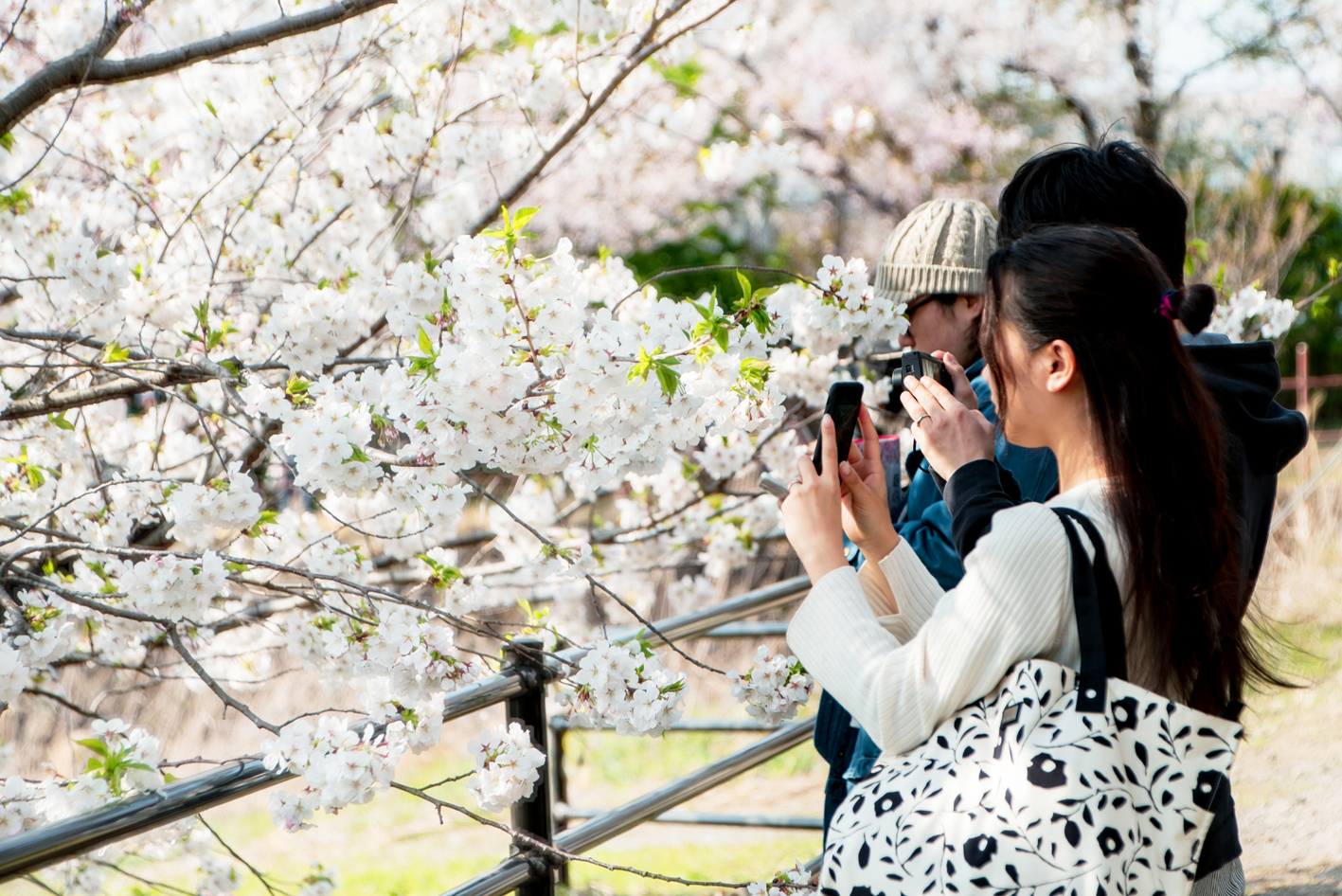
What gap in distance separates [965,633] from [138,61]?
1727 mm

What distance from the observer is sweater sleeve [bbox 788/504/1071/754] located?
3.43 ft

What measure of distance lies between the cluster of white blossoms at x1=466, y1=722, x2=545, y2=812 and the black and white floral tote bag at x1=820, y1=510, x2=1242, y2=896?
29.1 inches

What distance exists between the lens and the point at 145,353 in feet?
7.50

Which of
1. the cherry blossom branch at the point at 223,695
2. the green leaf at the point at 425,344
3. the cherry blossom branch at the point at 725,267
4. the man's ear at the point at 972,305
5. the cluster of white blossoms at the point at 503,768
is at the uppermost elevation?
the cherry blossom branch at the point at 725,267

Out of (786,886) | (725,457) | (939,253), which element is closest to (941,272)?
(939,253)

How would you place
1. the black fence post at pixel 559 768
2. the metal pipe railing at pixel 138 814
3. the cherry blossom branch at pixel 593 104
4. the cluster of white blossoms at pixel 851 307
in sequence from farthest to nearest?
the black fence post at pixel 559 768 < the cherry blossom branch at pixel 593 104 < the cluster of white blossoms at pixel 851 307 < the metal pipe railing at pixel 138 814

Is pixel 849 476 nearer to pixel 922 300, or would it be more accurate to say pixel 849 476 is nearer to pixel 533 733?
pixel 922 300

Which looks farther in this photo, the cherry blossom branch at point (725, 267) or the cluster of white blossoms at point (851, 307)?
the cluster of white blossoms at point (851, 307)

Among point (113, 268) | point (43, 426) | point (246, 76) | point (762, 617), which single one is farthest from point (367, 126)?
point (762, 617)

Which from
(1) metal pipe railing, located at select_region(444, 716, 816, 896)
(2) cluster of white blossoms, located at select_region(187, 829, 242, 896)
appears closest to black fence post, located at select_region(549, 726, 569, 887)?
(1) metal pipe railing, located at select_region(444, 716, 816, 896)

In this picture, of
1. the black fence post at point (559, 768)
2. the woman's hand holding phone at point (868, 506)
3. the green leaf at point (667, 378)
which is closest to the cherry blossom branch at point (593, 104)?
the green leaf at point (667, 378)

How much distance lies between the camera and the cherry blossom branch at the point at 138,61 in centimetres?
186

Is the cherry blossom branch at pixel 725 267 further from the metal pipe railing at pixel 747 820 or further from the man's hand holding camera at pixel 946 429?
the metal pipe railing at pixel 747 820

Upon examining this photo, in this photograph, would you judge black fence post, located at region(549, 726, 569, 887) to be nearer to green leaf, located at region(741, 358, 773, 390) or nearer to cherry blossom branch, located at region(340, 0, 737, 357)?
cherry blossom branch, located at region(340, 0, 737, 357)
